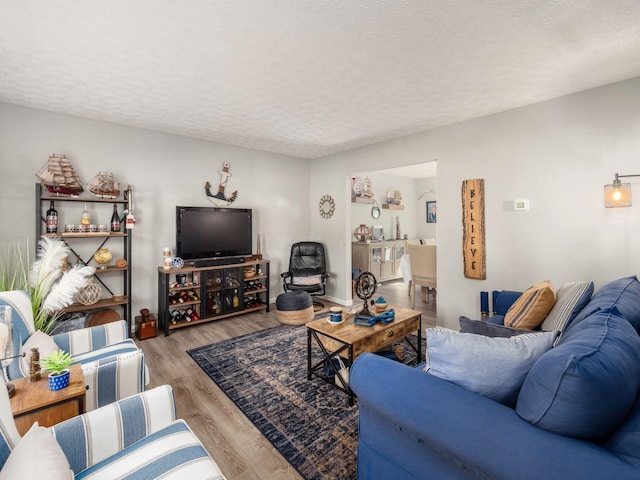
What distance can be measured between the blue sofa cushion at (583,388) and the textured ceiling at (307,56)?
1.82 metres

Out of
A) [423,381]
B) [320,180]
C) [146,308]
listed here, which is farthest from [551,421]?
[320,180]

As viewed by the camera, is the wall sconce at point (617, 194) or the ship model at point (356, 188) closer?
the wall sconce at point (617, 194)

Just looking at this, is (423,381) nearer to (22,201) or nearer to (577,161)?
(577,161)

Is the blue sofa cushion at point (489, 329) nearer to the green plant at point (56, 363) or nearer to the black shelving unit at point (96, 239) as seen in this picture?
the green plant at point (56, 363)

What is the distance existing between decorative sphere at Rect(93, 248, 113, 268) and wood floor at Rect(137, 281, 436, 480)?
41.2 inches

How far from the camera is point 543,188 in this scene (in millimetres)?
3117

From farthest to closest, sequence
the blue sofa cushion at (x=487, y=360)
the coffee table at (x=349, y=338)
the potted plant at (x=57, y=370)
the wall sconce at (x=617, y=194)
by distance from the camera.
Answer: the wall sconce at (x=617, y=194) → the coffee table at (x=349, y=338) → the potted plant at (x=57, y=370) → the blue sofa cushion at (x=487, y=360)

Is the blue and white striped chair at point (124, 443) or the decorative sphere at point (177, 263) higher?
the decorative sphere at point (177, 263)

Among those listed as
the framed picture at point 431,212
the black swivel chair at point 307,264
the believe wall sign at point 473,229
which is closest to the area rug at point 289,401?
the black swivel chair at point 307,264

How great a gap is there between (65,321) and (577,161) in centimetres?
523

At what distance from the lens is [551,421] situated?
96cm

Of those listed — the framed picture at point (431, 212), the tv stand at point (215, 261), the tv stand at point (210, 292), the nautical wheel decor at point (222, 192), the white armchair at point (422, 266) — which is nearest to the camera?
the tv stand at point (210, 292)

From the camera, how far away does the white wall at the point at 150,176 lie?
324 cm

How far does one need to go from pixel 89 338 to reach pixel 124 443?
52.1 inches
